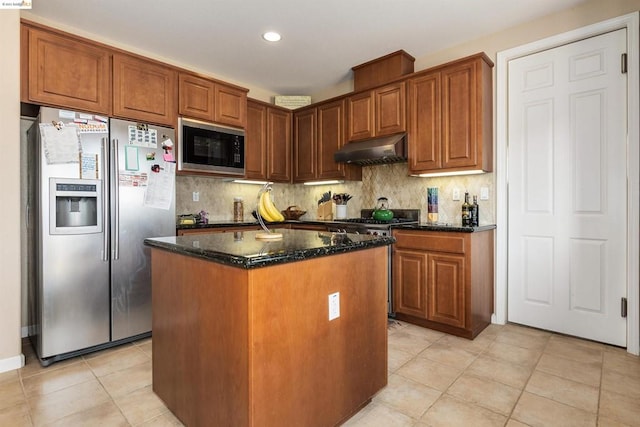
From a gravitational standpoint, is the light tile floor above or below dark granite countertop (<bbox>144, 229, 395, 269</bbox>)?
below

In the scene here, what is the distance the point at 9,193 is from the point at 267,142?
8.63 feet

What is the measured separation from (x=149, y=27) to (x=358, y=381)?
129 inches

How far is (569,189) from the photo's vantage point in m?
2.77

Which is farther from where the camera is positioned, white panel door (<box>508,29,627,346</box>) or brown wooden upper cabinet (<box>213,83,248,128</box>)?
brown wooden upper cabinet (<box>213,83,248,128</box>)

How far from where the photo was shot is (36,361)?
2416 millimetres

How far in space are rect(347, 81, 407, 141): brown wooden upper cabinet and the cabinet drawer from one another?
3.73ft

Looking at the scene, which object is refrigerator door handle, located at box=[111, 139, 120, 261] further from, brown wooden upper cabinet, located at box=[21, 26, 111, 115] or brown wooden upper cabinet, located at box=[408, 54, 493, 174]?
brown wooden upper cabinet, located at box=[408, 54, 493, 174]

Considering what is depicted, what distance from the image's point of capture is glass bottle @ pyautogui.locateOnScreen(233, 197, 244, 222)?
423 centimetres

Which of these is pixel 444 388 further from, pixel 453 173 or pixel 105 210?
pixel 105 210

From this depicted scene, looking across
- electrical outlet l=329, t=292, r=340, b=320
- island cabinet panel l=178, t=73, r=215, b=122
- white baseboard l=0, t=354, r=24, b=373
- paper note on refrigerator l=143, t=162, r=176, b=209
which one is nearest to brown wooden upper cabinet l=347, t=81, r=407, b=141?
island cabinet panel l=178, t=73, r=215, b=122

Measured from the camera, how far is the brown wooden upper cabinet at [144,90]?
2801 millimetres

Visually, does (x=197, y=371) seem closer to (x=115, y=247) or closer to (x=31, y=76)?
(x=115, y=247)

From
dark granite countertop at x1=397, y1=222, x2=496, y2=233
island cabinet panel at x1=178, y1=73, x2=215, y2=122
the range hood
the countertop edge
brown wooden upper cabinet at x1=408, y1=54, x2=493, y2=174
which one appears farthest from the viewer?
the range hood

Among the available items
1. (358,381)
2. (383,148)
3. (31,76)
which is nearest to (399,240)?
(383,148)
